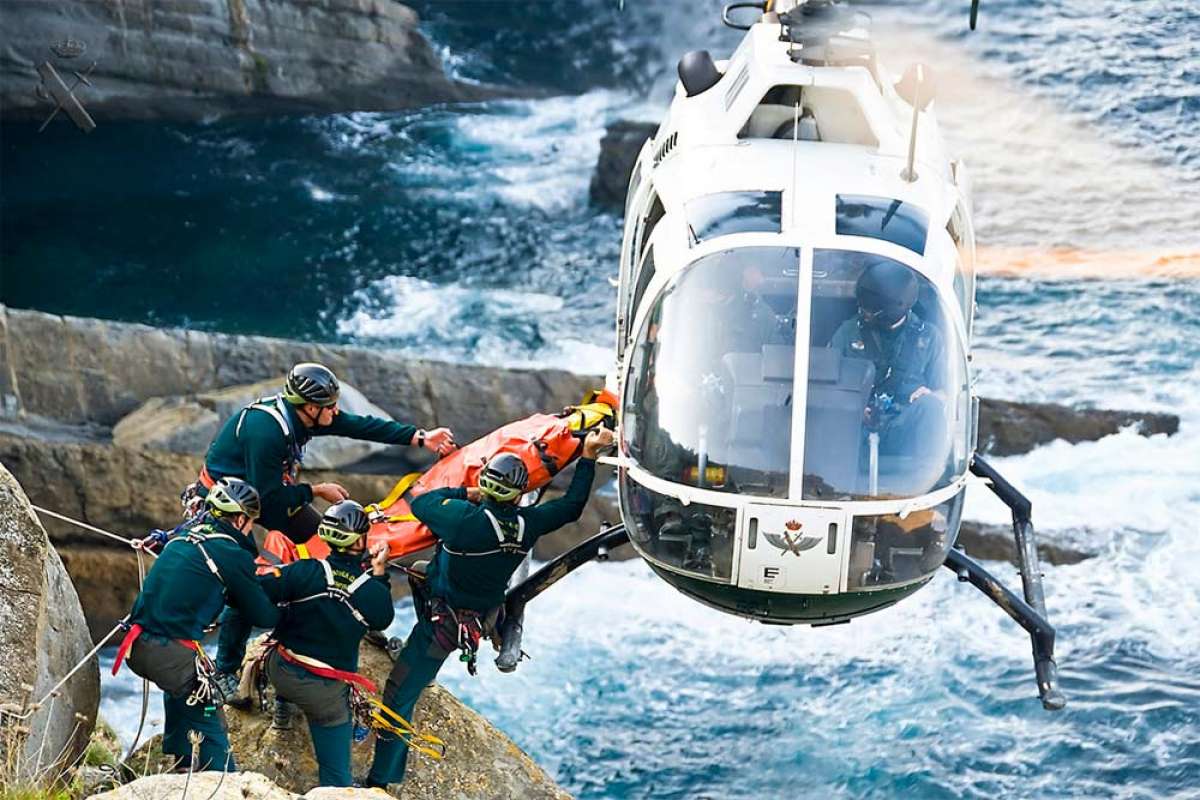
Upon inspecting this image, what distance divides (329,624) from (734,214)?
9.65 ft

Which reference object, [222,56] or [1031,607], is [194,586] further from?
[222,56]

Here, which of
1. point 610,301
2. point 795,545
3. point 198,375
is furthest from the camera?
point 610,301

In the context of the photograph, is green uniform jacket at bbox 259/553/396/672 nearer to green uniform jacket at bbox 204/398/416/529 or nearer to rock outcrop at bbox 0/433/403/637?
green uniform jacket at bbox 204/398/416/529

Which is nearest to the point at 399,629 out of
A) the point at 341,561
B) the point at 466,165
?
the point at 341,561

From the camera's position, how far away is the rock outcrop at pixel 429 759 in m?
8.43

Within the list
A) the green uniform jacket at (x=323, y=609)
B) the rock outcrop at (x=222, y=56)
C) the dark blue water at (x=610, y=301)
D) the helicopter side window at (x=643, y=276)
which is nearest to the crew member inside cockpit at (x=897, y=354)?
the helicopter side window at (x=643, y=276)

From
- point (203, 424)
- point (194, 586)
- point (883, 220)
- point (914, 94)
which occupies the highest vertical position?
point (914, 94)

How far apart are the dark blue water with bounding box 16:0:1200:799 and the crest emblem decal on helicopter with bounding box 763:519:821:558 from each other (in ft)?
14.2

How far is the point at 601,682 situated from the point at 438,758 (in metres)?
4.29

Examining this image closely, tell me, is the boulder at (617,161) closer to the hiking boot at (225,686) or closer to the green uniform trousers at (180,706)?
the hiking boot at (225,686)

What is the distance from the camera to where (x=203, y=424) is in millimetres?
14625

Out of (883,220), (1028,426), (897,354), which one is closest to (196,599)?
(897,354)

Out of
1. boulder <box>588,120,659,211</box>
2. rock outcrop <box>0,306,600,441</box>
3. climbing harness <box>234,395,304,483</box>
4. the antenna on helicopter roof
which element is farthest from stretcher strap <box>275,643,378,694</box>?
boulder <box>588,120,659,211</box>

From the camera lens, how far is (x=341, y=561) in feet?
25.9
